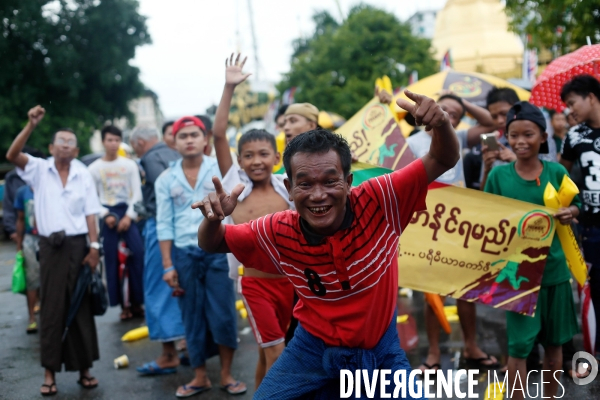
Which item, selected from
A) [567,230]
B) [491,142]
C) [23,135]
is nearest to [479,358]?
[567,230]

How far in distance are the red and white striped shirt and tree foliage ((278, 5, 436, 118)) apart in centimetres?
2530

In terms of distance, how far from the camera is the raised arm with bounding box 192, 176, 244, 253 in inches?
117

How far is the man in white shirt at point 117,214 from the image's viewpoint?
824 cm

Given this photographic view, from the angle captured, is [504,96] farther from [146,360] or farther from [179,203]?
[146,360]

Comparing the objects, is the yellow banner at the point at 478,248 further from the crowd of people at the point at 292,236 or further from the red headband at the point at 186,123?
the red headband at the point at 186,123

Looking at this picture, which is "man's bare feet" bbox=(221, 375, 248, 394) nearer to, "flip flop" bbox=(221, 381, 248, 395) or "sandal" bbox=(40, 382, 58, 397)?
"flip flop" bbox=(221, 381, 248, 395)

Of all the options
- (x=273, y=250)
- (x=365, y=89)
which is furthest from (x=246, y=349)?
(x=365, y=89)

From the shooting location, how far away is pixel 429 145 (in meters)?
5.58

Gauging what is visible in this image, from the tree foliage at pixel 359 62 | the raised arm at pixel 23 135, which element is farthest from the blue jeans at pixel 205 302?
the tree foliage at pixel 359 62

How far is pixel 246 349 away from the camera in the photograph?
6.61 metres

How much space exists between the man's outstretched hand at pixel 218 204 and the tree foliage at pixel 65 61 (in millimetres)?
24292

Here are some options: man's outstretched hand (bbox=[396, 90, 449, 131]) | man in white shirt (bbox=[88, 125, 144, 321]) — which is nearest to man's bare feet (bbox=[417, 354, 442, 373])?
man's outstretched hand (bbox=[396, 90, 449, 131])

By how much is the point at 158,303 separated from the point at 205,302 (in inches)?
38.2

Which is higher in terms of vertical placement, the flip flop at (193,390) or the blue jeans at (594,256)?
the blue jeans at (594,256)
